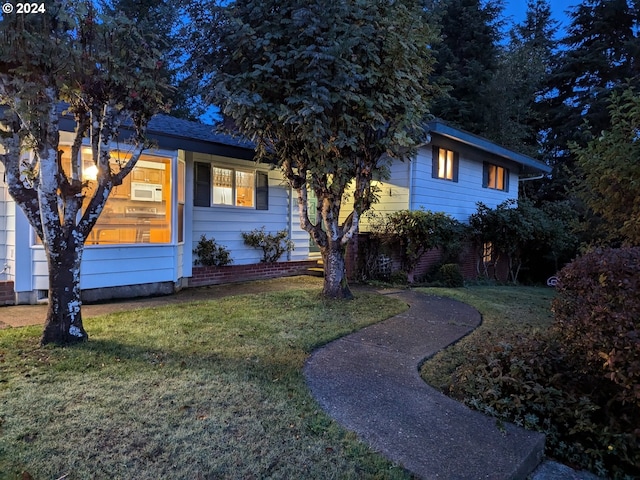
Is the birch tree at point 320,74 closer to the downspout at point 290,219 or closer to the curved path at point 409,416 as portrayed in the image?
the curved path at point 409,416

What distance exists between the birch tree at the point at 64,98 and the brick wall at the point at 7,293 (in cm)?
279

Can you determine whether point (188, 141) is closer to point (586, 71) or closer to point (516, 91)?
point (516, 91)

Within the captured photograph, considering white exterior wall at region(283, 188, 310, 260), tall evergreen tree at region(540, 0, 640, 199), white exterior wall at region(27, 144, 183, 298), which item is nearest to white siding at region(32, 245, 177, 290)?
white exterior wall at region(27, 144, 183, 298)

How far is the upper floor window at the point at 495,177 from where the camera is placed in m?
13.9

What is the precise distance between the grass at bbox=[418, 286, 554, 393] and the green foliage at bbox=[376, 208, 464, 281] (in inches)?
52.7

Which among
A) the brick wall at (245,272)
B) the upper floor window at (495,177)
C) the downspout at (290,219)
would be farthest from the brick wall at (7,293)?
the upper floor window at (495,177)

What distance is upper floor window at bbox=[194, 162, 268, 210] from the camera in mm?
8781

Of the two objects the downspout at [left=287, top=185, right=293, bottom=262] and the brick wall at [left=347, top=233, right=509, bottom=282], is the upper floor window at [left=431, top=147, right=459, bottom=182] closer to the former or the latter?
the brick wall at [left=347, top=233, right=509, bottom=282]

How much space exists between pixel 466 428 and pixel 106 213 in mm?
6955

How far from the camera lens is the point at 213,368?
3812 mm

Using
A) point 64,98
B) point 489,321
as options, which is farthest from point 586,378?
point 64,98

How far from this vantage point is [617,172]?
5410mm

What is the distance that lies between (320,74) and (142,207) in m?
4.51

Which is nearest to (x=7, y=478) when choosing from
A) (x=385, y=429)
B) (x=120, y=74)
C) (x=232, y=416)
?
(x=232, y=416)
